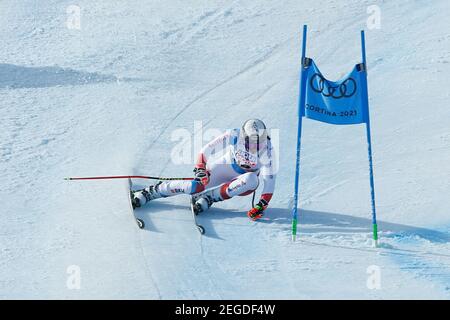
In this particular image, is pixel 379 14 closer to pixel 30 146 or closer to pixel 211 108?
pixel 211 108

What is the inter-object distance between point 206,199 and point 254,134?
92 cm

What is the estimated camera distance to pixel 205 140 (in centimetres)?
1237

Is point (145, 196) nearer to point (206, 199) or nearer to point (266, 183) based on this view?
point (206, 199)

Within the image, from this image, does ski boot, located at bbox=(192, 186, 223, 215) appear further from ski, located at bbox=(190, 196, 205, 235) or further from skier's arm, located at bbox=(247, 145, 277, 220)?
skier's arm, located at bbox=(247, 145, 277, 220)

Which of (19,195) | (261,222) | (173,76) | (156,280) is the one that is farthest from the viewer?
(173,76)

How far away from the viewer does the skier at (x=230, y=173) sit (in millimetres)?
9945

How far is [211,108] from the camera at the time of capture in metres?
13.3

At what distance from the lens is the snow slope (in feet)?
29.6

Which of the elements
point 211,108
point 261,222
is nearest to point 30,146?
point 211,108

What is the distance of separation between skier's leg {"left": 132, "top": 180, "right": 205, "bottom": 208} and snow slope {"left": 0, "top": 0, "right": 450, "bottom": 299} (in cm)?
15

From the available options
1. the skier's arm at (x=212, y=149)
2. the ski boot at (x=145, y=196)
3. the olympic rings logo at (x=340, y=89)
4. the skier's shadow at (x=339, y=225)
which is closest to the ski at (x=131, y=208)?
the ski boot at (x=145, y=196)

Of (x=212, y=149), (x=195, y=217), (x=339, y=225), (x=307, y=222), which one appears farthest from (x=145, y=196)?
(x=339, y=225)

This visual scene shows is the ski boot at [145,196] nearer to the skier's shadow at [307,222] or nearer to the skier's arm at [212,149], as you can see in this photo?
the skier's shadow at [307,222]

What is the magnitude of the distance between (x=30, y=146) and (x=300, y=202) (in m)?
3.62
